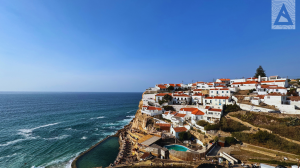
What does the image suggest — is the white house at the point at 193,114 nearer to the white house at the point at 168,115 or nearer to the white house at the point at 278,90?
the white house at the point at 168,115

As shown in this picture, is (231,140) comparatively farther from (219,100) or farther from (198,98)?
(198,98)

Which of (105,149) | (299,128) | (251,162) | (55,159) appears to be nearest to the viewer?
(251,162)

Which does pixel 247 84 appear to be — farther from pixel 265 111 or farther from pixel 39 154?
pixel 39 154

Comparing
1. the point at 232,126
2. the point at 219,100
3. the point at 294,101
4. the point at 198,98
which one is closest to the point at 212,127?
the point at 232,126

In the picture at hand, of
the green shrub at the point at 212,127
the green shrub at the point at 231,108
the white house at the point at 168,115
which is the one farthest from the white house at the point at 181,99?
the green shrub at the point at 212,127

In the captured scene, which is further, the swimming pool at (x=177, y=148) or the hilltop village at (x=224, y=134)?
the swimming pool at (x=177, y=148)

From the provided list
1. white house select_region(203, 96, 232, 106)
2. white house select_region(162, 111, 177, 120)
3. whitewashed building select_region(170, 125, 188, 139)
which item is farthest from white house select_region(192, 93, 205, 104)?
whitewashed building select_region(170, 125, 188, 139)

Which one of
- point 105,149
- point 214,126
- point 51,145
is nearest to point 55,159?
point 51,145

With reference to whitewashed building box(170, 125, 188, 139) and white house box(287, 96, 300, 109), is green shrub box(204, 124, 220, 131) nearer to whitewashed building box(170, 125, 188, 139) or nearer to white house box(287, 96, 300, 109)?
whitewashed building box(170, 125, 188, 139)
